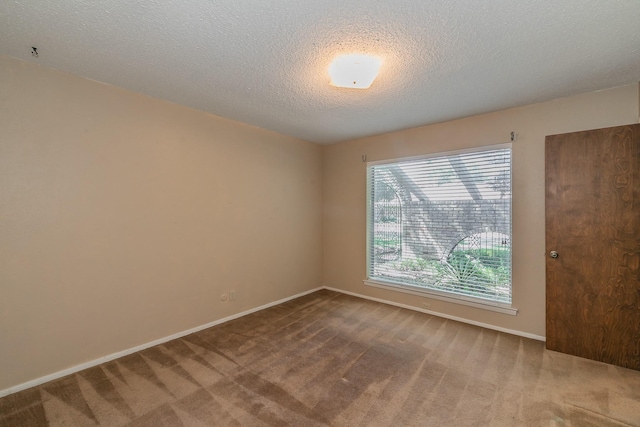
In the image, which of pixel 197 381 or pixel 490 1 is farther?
pixel 197 381

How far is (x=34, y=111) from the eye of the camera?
208 cm

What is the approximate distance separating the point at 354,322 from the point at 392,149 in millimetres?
2487

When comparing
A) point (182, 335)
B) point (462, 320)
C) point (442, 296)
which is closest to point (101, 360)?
point (182, 335)

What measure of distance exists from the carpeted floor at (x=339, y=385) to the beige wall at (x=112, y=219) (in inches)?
13.3

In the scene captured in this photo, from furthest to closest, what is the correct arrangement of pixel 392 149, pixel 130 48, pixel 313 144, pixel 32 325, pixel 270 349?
pixel 313 144 < pixel 392 149 < pixel 270 349 < pixel 32 325 < pixel 130 48

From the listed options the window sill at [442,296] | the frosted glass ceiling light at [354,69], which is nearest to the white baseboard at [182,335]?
the window sill at [442,296]

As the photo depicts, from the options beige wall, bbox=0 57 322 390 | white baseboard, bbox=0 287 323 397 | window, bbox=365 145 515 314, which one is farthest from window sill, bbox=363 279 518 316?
white baseboard, bbox=0 287 323 397

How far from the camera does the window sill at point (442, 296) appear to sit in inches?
119

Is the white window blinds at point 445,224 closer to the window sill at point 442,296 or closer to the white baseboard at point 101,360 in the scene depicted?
the window sill at point 442,296

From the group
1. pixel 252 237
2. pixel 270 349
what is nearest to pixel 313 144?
pixel 252 237

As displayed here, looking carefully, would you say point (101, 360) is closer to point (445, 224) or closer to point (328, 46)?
point (328, 46)

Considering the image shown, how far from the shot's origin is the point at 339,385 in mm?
2096

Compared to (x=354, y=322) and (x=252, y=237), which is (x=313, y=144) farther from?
(x=354, y=322)

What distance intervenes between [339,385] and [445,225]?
2.36m
